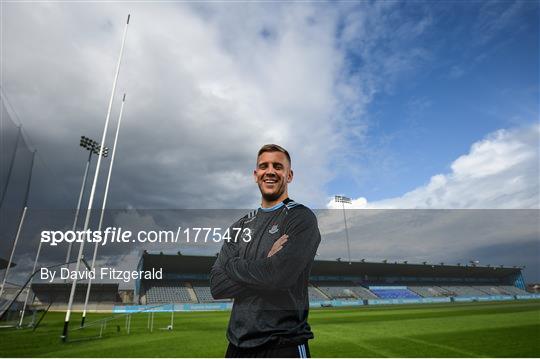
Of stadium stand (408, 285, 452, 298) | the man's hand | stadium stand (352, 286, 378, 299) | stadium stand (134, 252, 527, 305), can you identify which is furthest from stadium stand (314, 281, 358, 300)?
the man's hand

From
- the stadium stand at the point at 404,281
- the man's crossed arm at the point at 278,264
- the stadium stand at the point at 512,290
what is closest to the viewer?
the man's crossed arm at the point at 278,264

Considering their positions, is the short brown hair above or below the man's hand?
above

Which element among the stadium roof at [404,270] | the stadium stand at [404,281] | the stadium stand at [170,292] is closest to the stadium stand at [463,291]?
the stadium stand at [404,281]

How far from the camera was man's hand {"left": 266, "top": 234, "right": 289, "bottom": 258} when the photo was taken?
8.23 feet

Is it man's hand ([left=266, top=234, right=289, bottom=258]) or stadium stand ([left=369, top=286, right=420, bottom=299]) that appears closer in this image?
man's hand ([left=266, top=234, right=289, bottom=258])

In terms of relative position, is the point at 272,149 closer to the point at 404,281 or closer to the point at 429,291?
the point at 404,281

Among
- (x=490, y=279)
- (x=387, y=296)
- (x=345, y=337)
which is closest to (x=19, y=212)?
(x=345, y=337)

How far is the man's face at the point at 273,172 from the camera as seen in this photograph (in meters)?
2.65

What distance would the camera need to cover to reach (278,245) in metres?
2.54

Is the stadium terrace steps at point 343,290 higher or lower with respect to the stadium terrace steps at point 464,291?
higher

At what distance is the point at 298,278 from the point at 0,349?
15.2 meters

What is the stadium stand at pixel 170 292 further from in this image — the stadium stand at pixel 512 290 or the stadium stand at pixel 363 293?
the stadium stand at pixel 512 290

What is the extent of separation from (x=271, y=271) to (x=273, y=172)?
0.82m

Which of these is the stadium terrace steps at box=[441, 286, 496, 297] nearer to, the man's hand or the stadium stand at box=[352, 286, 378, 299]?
the stadium stand at box=[352, 286, 378, 299]
